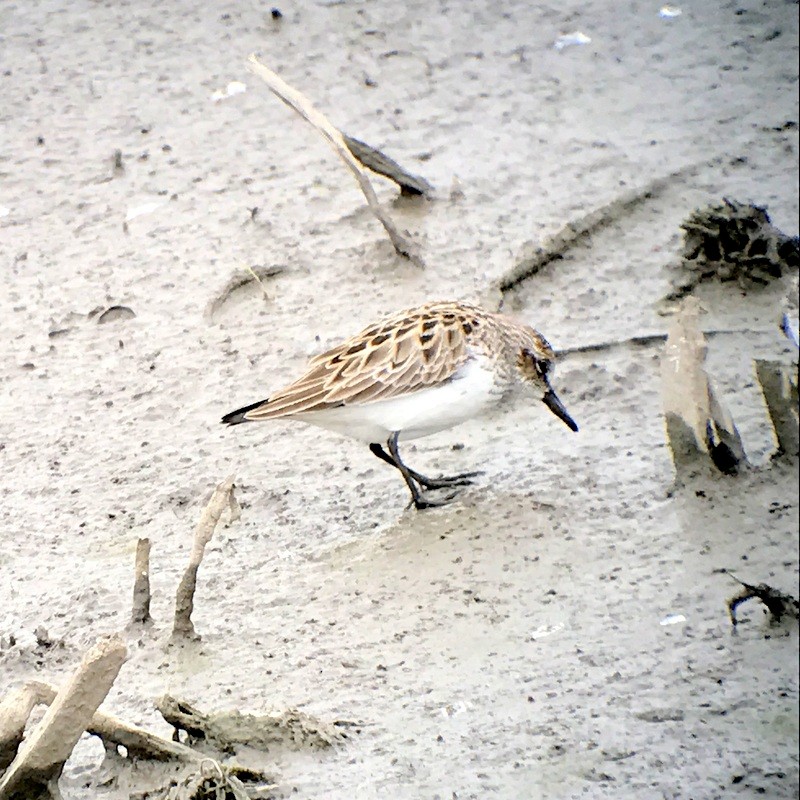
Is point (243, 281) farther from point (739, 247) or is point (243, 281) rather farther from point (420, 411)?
point (739, 247)

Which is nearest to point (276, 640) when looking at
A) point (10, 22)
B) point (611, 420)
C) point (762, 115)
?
point (611, 420)

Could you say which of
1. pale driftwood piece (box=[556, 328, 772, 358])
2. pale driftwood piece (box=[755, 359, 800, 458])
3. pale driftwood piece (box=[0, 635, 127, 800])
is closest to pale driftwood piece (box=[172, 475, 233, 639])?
pale driftwood piece (box=[0, 635, 127, 800])

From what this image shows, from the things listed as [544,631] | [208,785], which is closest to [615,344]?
[544,631]

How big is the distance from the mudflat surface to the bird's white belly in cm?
23

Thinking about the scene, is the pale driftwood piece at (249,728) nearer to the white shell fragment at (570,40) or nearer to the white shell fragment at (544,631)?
the white shell fragment at (544,631)

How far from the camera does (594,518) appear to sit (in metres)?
4.65

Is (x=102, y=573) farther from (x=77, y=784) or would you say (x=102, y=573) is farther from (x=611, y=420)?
(x=611, y=420)

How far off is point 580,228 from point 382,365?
1681 millimetres

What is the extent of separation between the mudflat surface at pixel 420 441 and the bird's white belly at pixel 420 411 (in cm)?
23

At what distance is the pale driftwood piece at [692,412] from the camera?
462 cm

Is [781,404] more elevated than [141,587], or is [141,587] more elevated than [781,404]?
[141,587]

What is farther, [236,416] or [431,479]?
[431,479]

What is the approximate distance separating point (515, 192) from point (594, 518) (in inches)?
88.6

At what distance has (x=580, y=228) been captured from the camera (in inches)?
246
